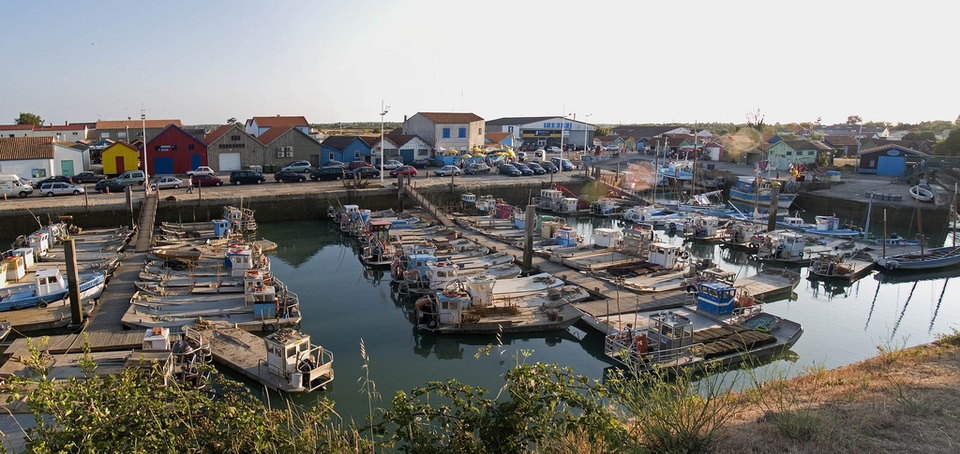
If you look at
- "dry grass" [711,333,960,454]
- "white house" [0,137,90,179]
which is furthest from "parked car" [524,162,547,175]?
"dry grass" [711,333,960,454]

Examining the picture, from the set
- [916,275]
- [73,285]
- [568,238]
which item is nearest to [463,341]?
[73,285]

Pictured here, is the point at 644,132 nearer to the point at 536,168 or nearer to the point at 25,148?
the point at 536,168

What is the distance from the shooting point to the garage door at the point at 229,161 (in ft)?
153

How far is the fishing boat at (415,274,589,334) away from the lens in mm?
18000

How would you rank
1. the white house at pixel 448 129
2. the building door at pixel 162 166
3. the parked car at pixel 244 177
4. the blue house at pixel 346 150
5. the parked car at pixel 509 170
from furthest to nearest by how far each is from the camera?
the white house at pixel 448 129 < the blue house at pixel 346 150 < the parked car at pixel 509 170 < the building door at pixel 162 166 < the parked car at pixel 244 177

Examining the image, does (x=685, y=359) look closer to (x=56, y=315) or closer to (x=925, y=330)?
(x=925, y=330)

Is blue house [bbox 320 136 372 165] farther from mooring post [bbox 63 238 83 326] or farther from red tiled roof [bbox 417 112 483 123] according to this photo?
mooring post [bbox 63 238 83 326]

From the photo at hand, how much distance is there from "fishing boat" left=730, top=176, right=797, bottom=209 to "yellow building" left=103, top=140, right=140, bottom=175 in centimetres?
4532

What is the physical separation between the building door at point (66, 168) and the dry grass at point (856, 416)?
46.5 m

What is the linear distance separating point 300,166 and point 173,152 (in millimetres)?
9068

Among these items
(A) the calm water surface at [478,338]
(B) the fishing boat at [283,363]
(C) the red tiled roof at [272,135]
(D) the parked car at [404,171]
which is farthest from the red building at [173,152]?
(B) the fishing boat at [283,363]

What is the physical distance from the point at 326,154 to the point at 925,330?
43.6m

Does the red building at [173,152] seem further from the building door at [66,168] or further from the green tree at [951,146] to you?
the green tree at [951,146]

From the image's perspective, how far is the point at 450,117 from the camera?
58844 millimetres
